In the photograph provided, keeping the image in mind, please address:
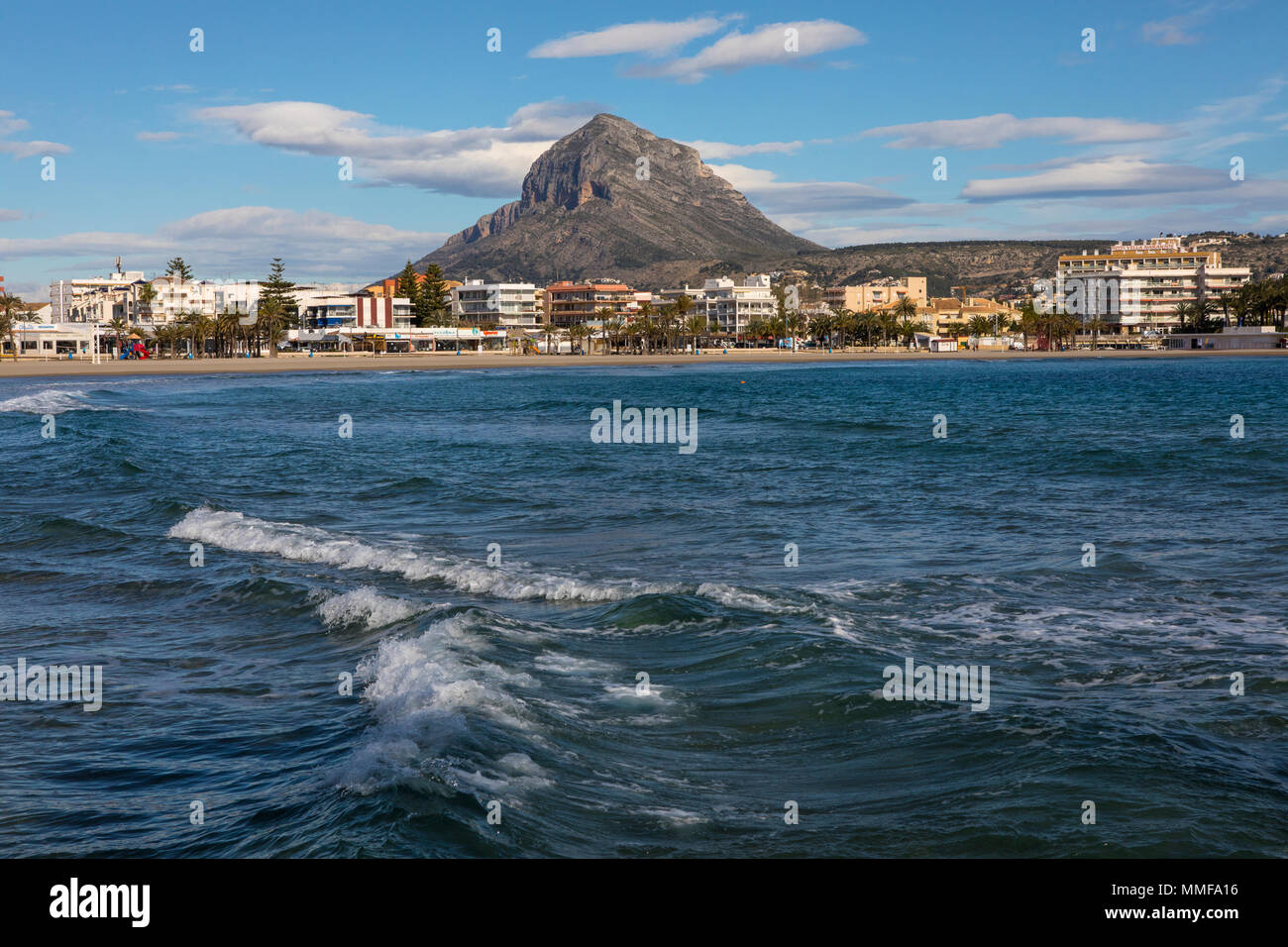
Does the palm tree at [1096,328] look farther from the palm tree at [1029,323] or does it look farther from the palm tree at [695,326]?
the palm tree at [695,326]

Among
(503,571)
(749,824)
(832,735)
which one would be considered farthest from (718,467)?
(749,824)

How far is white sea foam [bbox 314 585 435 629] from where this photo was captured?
1280 centimetres

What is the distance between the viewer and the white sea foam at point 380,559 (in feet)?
47.3

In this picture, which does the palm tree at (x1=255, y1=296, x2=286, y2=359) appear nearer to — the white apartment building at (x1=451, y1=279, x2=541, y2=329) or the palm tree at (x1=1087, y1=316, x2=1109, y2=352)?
the white apartment building at (x1=451, y1=279, x2=541, y2=329)

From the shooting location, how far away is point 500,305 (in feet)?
639

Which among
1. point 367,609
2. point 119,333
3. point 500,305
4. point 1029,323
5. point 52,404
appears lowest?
point 367,609

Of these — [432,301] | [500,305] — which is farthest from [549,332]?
[432,301]

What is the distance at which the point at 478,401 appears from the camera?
220 feet

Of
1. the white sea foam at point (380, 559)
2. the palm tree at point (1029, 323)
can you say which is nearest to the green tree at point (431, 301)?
the palm tree at point (1029, 323)

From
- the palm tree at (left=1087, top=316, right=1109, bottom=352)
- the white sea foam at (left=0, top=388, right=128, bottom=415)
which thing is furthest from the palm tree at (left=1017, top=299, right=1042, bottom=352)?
the white sea foam at (left=0, top=388, right=128, bottom=415)

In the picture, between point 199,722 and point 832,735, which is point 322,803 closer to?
point 199,722

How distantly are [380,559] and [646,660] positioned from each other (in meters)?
6.77

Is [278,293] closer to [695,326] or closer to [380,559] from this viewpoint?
[695,326]
